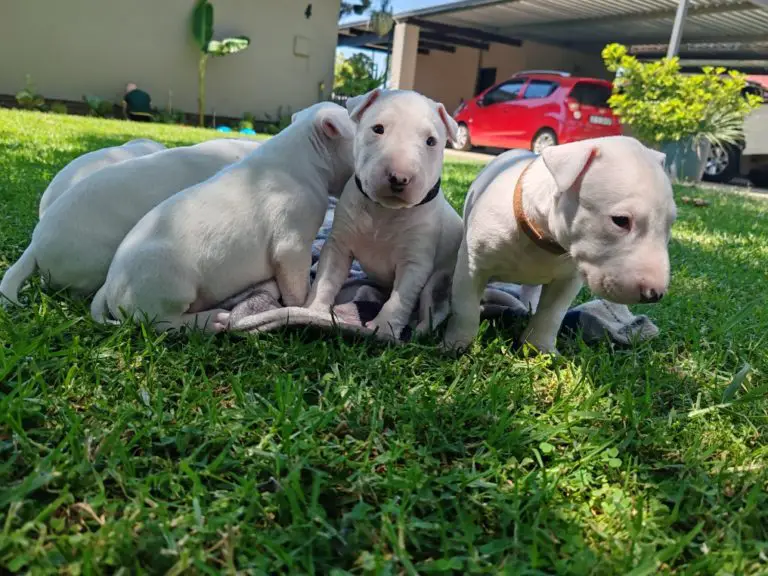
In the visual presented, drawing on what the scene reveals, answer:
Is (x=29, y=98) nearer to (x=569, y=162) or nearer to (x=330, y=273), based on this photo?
(x=330, y=273)

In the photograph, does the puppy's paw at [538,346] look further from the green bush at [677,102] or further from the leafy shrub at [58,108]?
the leafy shrub at [58,108]

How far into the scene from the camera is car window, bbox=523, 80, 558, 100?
14.8 m

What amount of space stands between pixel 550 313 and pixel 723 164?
12646mm

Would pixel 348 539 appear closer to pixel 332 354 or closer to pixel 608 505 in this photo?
pixel 608 505

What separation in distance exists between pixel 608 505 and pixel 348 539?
28.6 inches

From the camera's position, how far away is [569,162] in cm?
197

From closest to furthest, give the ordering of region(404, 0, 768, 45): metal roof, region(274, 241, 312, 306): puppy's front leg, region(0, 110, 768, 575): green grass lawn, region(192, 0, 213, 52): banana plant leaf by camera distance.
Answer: region(0, 110, 768, 575): green grass lawn
region(274, 241, 312, 306): puppy's front leg
region(192, 0, 213, 52): banana plant leaf
region(404, 0, 768, 45): metal roof

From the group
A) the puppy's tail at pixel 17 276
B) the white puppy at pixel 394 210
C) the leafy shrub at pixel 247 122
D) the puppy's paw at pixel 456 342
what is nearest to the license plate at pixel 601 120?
the leafy shrub at pixel 247 122

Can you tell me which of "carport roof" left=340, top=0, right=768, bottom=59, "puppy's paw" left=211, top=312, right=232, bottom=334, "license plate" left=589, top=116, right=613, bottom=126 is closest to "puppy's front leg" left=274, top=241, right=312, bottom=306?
"puppy's paw" left=211, top=312, right=232, bottom=334

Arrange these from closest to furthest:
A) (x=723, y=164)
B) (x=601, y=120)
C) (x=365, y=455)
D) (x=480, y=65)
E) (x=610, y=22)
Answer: (x=365, y=455), (x=723, y=164), (x=601, y=120), (x=610, y=22), (x=480, y=65)

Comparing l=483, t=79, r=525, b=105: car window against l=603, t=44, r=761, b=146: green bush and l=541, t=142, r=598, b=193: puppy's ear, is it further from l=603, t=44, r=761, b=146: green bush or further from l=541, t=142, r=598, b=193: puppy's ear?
l=541, t=142, r=598, b=193: puppy's ear

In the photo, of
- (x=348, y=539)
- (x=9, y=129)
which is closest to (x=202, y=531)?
(x=348, y=539)

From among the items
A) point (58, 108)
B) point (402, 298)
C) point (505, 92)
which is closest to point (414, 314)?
point (402, 298)

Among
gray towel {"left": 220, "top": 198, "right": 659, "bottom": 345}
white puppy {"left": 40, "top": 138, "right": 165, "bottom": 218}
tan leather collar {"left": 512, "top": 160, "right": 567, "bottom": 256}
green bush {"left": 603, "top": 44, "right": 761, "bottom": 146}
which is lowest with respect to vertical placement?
gray towel {"left": 220, "top": 198, "right": 659, "bottom": 345}
